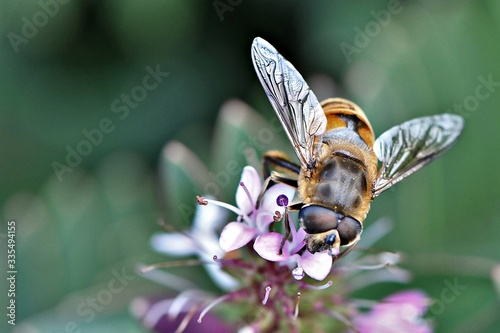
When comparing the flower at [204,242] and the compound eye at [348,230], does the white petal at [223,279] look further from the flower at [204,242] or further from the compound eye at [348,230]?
the compound eye at [348,230]

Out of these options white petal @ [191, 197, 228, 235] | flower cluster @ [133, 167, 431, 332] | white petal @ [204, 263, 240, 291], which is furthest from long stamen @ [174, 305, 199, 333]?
white petal @ [191, 197, 228, 235]

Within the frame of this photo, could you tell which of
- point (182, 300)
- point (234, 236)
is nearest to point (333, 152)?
point (234, 236)

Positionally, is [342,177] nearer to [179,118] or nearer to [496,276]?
[496,276]

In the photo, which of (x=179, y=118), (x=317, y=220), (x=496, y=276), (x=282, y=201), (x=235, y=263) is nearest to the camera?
(x=317, y=220)

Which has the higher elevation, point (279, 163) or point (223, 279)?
point (279, 163)

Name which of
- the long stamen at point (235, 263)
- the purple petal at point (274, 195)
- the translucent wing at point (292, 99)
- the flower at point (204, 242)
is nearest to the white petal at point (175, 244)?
the flower at point (204, 242)
